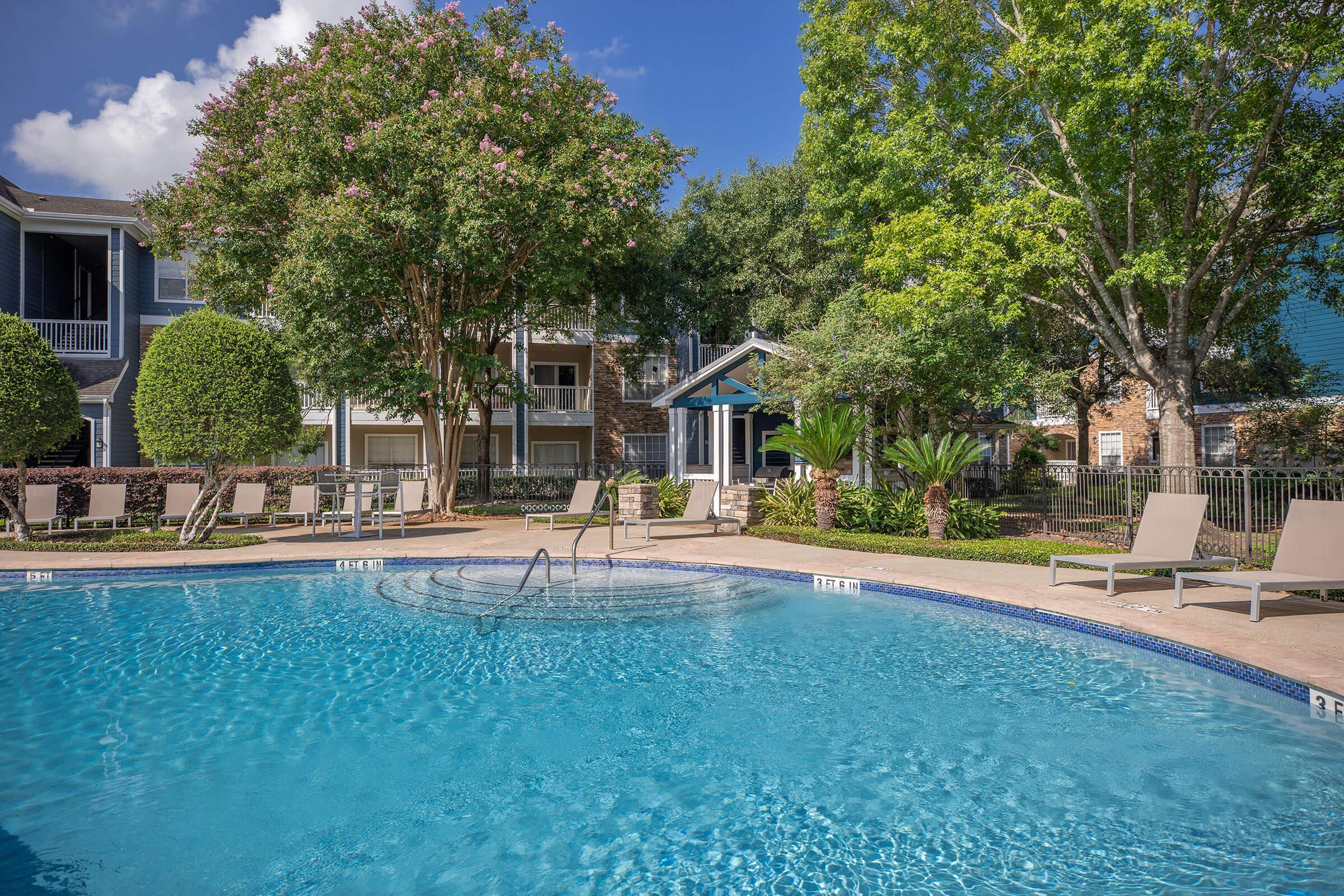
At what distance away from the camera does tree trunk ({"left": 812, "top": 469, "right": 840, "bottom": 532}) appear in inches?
536

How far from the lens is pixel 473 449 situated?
2838 cm

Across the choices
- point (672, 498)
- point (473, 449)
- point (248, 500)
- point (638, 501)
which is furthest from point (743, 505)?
point (473, 449)

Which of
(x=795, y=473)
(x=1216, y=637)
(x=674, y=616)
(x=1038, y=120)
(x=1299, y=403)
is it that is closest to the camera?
(x=1216, y=637)

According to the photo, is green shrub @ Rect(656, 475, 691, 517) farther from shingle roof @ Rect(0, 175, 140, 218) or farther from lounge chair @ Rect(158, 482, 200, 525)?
shingle roof @ Rect(0, 175, 140, 218)

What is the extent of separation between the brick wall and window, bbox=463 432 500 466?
12.8 feet

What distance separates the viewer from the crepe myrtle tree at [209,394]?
11.7m

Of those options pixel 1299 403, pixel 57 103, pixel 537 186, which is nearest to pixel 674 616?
pixel 537 186

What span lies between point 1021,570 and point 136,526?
17426mm

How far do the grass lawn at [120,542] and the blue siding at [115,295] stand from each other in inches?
424

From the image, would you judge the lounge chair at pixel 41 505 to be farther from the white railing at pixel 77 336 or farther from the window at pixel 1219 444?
the window at pixel 1219 444

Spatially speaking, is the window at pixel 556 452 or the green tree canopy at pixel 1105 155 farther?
the window at pixel 556 452

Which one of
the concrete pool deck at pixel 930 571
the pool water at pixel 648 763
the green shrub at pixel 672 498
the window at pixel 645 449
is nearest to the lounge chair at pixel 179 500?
the concrete pool deck at pixel 930 571

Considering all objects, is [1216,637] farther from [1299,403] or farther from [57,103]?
[57,103]

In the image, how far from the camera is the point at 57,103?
22109mm
